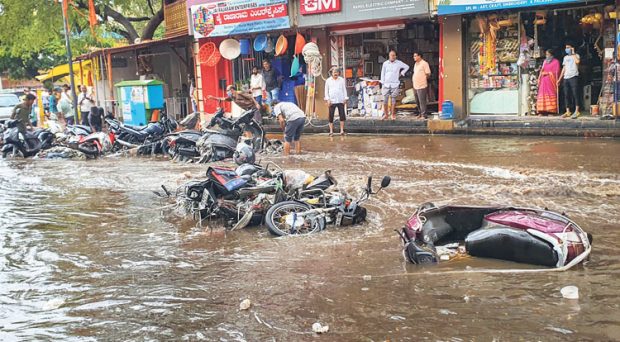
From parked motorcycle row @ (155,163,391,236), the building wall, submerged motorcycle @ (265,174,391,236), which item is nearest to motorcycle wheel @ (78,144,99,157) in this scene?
parked motorcycle row @ (155,163,391,236)

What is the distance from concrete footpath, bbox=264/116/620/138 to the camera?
47.0 feet

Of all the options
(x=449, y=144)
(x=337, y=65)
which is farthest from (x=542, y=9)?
(x=337, y=65)

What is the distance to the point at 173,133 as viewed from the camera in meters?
15.3

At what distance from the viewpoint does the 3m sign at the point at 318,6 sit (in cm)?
1872

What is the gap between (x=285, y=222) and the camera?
7.40 m

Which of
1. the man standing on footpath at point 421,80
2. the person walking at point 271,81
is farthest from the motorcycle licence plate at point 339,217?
the person walking at point 271,81

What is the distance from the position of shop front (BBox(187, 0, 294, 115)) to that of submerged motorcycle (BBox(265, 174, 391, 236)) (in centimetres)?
1337

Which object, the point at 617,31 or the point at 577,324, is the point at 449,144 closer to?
the point at 617,31

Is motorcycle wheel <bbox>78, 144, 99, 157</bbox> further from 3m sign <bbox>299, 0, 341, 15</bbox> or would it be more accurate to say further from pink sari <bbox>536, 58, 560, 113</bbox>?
pink sari <bbox>536, 58, 560, 113</bbox>

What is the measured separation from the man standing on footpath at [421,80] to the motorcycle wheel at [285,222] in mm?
10404

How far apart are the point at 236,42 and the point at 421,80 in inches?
315

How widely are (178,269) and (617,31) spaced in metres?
12.4

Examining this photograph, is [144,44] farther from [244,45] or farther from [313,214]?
[313,214]

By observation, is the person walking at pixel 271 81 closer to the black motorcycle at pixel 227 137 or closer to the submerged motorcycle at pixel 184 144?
the submerged motorcycle at pixel 184 144
